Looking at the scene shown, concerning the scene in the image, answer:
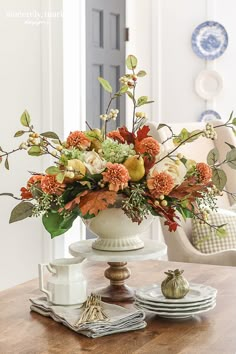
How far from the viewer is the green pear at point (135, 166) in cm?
177

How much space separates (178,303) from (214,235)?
4.44 ft

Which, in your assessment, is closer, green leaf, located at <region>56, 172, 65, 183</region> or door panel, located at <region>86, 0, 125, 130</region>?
green leaf, located at <region>56, 172, 65, 183</region>

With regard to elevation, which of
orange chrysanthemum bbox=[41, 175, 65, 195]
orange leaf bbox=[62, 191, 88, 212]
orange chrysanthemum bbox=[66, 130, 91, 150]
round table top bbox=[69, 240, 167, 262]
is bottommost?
round table top bbox=[69, 240, 167, 262]

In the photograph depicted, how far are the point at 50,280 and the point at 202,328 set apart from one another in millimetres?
409

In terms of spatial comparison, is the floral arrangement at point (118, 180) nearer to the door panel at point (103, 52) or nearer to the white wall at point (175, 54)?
the door panel at point (103, 52)

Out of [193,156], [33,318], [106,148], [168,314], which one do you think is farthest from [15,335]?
[193,156]

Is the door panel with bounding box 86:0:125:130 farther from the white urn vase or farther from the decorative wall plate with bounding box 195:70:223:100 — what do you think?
the white urn vase

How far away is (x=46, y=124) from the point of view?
3248 millimetres

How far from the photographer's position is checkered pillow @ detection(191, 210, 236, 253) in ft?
10.0

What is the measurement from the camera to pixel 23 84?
3.26 m

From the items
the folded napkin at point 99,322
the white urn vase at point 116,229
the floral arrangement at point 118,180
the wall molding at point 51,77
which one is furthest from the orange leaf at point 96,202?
the wall molding at point 51,77

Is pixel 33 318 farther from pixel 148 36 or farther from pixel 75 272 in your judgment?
pixel 148 36

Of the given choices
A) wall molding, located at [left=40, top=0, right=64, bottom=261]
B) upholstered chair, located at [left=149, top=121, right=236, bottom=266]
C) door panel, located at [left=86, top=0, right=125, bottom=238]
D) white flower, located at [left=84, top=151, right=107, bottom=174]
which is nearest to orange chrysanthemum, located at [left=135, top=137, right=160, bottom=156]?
white flower, located at [left=84, top=151, right=107, bottom=174]

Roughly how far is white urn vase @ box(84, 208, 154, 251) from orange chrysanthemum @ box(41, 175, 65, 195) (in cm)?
14
